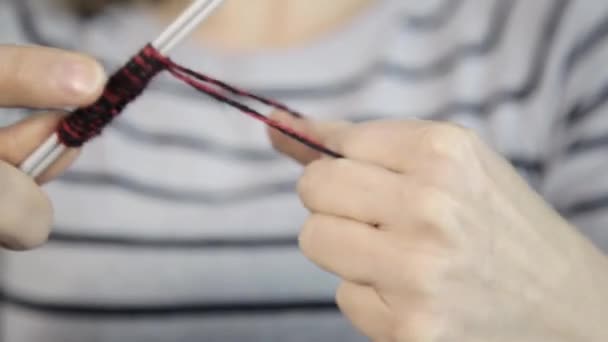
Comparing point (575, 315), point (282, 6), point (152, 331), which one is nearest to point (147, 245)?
point (152, 331)

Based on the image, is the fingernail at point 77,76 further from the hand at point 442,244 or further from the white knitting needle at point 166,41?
the hand at point 442,244

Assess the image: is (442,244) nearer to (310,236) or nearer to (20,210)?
(310,236)

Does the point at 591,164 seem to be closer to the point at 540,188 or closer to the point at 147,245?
the point at 540,188

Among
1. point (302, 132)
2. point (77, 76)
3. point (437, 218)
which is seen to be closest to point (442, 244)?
point (437, 218)

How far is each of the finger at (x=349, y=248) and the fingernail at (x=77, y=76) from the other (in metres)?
0.17

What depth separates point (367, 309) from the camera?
0.52 metres

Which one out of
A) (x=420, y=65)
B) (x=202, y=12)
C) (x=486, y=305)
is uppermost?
(x=420, y=65)

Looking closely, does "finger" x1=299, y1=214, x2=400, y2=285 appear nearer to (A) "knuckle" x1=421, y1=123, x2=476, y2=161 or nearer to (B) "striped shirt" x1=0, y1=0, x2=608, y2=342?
(A) "knuckle" x1=421, y1=123, x2=476, y2=161

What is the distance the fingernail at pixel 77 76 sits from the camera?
0.52m

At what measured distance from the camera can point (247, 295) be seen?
74cm

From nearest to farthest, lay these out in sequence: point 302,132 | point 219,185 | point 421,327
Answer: point 421,327
point 302,132
point 219,185

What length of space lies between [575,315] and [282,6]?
400 millimetres

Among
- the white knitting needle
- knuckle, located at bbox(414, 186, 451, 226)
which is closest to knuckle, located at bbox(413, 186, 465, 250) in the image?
knuckle, located at bbox(414, 186, 451, 226)

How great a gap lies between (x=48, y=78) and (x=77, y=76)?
19 millimetres
